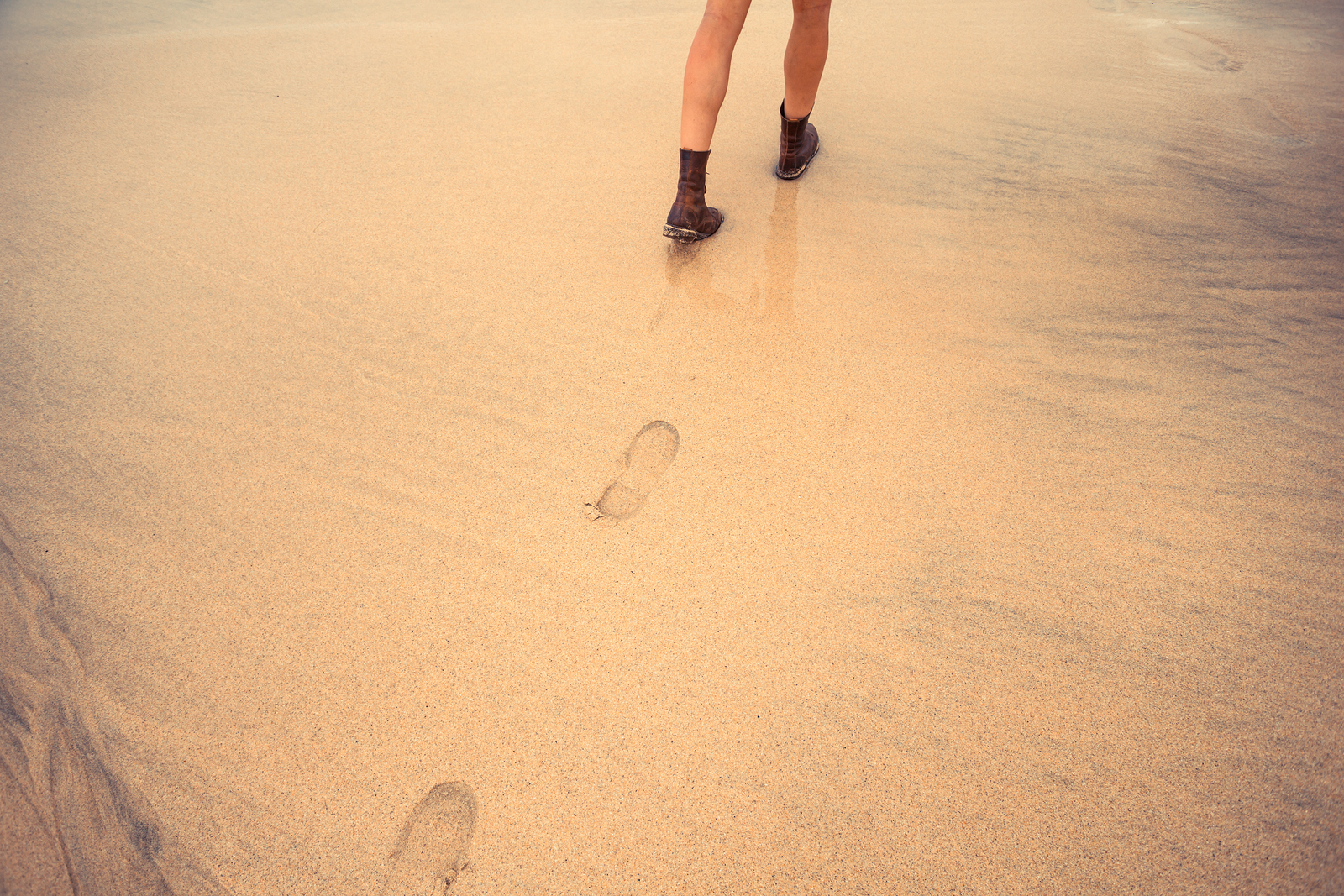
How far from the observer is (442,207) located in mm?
1995

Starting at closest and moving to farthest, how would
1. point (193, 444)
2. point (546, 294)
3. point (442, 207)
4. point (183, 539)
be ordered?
point (183, 539), point (193, 444), point (546, 294), point (442, 207)

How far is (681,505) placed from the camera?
1282 millimetres

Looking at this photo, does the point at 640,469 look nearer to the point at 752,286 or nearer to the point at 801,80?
the point at 752,286

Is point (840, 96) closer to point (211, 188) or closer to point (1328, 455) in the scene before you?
point (1328, 455)

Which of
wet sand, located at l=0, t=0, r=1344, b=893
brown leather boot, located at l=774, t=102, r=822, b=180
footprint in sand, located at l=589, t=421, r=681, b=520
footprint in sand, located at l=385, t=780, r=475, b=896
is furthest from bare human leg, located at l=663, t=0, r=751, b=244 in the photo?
footprint in sand, located at l=385, t=780, r=475, b=896

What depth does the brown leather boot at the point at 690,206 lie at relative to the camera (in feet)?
5.54

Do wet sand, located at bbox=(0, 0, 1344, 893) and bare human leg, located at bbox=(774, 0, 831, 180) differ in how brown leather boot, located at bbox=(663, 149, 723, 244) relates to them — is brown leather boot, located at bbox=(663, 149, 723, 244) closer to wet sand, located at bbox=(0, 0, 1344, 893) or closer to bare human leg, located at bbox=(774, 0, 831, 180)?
wet sand, located at bbox=(0, 0, 1344, 893)

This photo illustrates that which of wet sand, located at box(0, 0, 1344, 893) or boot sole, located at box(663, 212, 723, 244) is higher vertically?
boot sole, located at box(663, 212, 723, 244)

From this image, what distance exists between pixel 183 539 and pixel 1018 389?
68.1 inches

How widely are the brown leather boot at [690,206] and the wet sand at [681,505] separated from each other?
0.23ft

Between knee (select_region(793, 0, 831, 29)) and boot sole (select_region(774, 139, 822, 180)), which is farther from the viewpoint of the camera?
boot sole (select_region(774, 139, 822, 180))

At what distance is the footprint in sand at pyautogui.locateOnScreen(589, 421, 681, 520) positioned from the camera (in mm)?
1289

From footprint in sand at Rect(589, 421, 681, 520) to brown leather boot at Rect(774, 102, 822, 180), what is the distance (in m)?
1.08

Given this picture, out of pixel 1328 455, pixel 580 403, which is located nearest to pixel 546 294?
pixel 580 403
